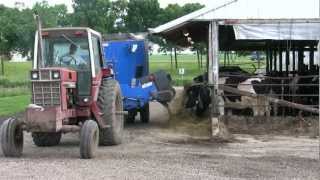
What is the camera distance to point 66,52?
1359 centimetres

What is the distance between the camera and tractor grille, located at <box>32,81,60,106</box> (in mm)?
12219

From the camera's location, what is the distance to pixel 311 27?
17344 mm

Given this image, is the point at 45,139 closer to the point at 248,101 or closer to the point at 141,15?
the point at 248,101

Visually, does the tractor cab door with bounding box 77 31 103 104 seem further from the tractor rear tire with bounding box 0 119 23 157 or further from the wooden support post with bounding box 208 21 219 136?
the wooden support post with bounding box 208 21 219 136

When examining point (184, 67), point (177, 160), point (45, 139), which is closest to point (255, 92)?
point (45, 139)

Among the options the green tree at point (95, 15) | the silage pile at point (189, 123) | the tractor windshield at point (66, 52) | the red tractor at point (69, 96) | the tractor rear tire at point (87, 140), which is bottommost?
the silage pile at point (189, 123)

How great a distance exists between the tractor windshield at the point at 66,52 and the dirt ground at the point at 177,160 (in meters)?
1.72

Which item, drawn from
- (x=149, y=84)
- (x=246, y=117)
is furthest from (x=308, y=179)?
(x=149, y=84)

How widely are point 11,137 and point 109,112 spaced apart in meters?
2.20

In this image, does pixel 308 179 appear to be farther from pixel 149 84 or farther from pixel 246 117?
pixel 149 84

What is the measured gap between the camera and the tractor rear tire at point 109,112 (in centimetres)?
1360

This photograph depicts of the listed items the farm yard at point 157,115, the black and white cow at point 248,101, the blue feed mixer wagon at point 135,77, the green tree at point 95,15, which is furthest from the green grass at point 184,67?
the black and white cow at point 248,101

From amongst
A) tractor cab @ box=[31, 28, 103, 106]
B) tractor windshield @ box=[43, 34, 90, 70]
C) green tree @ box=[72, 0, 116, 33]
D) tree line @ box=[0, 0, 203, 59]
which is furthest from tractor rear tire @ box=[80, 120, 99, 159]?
tree line @ box=[0, 0, 203, 59]

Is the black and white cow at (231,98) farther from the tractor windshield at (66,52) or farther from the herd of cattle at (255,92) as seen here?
the tractor windshield at (66,52)
